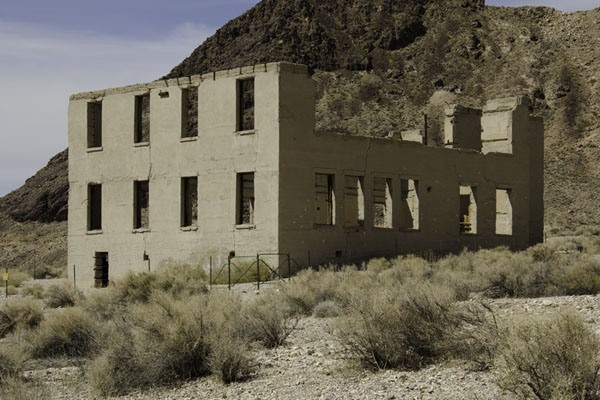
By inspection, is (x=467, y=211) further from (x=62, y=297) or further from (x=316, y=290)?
(x=62, y=297)

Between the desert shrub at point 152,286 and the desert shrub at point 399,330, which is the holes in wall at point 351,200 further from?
the desert shrub at point 399,330

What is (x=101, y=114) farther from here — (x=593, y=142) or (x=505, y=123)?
(x=593, y=142)

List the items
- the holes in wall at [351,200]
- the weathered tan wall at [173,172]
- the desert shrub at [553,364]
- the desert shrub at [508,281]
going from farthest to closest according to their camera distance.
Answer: the holes in wall at [351,200] → the weathered tan wall at [173,172] → the desert shrub at [508,281] → the desert shrub at [553,364]

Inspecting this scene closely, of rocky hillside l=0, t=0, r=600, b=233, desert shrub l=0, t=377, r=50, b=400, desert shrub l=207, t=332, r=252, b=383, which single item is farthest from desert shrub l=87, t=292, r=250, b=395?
rocky hillside l=0, t=0, r=600, b=233

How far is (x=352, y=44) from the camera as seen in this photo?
3118 inches

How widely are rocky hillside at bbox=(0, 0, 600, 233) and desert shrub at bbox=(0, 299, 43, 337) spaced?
1794 inches

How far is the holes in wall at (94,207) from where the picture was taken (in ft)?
98.3

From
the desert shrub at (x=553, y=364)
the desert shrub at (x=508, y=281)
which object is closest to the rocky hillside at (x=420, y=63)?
the desert shrub at (x=508, y=281)

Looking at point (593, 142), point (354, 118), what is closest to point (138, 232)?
point (354, 118)

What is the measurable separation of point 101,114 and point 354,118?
38.2m

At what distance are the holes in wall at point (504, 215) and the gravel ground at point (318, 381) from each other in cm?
2135

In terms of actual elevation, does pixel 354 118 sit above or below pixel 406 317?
above

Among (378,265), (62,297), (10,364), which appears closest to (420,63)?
(378,265)

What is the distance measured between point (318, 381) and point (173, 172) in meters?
18.3
